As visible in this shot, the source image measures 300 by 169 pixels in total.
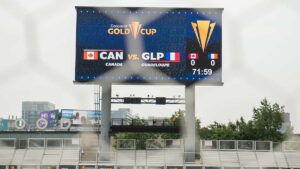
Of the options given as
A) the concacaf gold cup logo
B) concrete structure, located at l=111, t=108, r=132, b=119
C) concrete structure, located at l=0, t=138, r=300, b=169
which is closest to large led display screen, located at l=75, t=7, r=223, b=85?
the concacaf gold cup logo

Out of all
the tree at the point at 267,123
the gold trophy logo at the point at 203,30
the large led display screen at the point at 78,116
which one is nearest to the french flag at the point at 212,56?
the gold trophy logo at the point at 203,30

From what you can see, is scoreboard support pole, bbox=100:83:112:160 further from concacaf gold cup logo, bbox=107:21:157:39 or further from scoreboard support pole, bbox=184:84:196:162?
scoreboard support pole, bbox=184:84:196:162

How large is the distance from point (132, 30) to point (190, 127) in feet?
9.10

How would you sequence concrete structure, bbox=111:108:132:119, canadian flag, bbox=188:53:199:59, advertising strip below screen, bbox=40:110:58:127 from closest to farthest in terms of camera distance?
canadian flag, bbox=188:53:199:59
concrete structure, bbox=111:108:132:119
advertising strip below screen, bbox=40:110:58:127

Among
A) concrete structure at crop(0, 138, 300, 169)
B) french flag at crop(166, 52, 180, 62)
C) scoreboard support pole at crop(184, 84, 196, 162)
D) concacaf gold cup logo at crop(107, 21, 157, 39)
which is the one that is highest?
concacaf gold cup logo at crop(107, 21, 157, 39)

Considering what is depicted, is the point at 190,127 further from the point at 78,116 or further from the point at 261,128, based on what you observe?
the point at 78,116

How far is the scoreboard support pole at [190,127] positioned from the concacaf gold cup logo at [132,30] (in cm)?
150

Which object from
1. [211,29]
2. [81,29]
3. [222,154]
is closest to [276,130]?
[222,154]

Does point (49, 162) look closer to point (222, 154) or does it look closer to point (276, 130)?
point (222, 154)

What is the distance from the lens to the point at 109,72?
1198 centimetres

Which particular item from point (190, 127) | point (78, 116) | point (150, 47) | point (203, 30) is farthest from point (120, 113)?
point (78, 116)

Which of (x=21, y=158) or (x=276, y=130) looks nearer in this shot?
(x=21, y=158)

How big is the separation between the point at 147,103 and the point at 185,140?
1191 mm

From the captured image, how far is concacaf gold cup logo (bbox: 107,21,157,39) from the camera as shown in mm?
11445
